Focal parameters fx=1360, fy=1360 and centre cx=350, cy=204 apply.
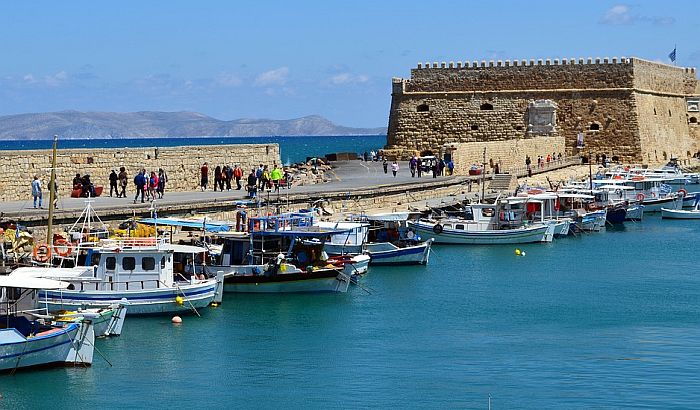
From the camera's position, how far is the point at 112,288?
82.3ft

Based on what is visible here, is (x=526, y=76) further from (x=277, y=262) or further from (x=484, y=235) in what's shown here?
(x=277, y=262)

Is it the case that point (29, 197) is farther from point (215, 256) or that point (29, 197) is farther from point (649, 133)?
point (649, 133)

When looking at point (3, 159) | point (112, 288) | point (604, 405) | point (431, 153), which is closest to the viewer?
point (604, 405)

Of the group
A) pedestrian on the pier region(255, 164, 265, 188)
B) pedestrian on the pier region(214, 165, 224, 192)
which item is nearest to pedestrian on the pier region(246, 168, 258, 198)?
pedestrian on the pier region(255, 164, 265, 188)

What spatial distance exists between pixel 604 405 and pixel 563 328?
6.12 meters

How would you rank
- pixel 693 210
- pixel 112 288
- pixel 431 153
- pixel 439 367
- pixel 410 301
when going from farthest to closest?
pixel 431 153 < pixel 693 210 < pixel 410 301 < pixel 112 288 < pixel 439 367

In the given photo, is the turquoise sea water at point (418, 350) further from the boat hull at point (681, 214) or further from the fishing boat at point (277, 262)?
the boat hull at point (681, 214)

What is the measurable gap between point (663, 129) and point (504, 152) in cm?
1389

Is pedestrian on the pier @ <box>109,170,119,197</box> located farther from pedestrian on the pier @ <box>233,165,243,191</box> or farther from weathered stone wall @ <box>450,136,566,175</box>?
weathered stone wall @ <box>450,136,566,175</box>

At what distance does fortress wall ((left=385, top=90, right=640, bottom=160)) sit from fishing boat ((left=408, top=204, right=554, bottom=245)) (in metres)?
20.3

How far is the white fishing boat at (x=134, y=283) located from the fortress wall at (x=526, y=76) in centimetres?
3652

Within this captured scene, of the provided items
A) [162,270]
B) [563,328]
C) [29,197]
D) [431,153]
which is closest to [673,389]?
[563,328]

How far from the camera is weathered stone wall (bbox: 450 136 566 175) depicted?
52531mm

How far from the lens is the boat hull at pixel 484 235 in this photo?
3847 cm
